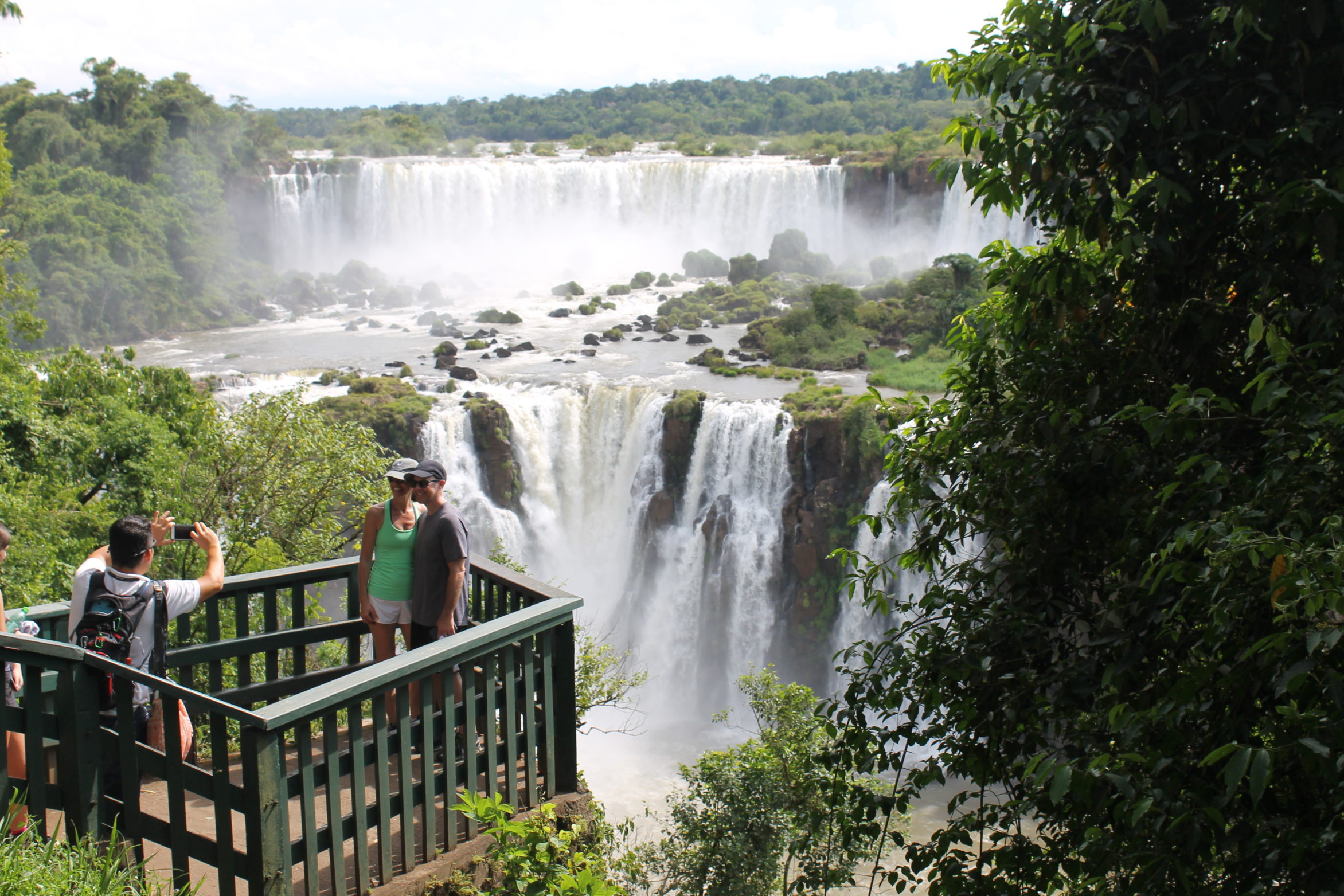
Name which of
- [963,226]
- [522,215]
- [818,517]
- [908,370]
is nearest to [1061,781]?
[818,517]

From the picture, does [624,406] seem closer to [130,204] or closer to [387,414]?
[387,414]

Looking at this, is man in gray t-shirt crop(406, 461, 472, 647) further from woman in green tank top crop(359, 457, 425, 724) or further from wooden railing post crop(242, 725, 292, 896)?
wooden railing post crop(242, 725, 292, 896)

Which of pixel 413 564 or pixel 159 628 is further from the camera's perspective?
pixel 413 564

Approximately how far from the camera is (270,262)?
47812 millimetres

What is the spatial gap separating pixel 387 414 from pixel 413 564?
17520mm

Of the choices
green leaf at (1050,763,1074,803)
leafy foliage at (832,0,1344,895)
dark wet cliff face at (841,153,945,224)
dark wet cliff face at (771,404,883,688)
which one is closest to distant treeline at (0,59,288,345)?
dark wet cliff face at (841,153,945,224)

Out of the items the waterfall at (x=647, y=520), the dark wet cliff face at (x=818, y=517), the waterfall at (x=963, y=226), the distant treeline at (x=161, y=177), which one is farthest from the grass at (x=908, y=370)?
the waterfall at (x=963, y=226)

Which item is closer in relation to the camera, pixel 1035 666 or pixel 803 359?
pixel 1035 666

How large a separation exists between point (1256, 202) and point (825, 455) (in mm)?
17501

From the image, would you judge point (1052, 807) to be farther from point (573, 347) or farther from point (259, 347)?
point (259, 347)

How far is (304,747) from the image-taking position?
296 cm

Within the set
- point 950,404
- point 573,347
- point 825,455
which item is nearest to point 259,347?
point 573,347

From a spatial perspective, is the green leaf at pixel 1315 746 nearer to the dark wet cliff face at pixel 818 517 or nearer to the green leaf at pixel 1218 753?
the green leaf at pixel 1218 753

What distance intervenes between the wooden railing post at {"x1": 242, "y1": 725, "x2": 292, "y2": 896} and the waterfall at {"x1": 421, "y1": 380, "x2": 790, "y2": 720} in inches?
703
